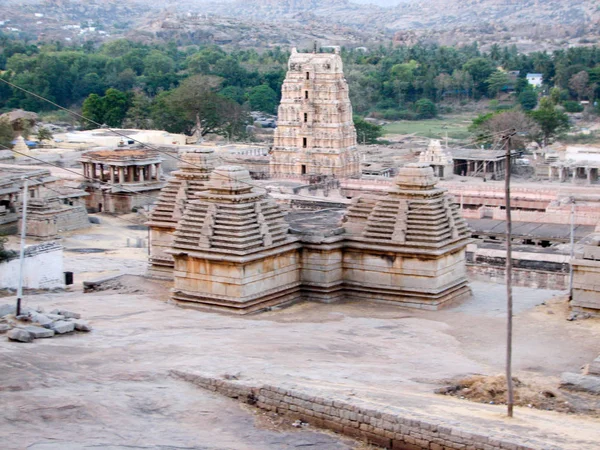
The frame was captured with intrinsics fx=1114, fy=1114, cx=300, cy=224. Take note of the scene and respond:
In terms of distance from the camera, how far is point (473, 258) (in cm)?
3369

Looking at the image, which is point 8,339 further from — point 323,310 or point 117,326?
point 323,310

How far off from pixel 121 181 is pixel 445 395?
3577cm

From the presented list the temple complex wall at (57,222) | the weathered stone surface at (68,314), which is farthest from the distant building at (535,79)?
the weathered stone surface at (68,314)

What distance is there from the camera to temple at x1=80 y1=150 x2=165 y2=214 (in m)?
49.2

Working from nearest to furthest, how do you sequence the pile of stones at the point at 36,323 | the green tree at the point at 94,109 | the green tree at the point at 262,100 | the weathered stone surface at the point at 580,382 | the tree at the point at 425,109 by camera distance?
1. the weathered stone surface at the point at 580,382
2. the pile of stones at the point at 36,323
3. the green tree at the point at 94,109
4. the green tree at the point at 262,100
5. the tree at the point at 425,109

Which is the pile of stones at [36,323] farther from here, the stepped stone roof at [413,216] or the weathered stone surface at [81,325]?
the stepped stone roof at [413,216]

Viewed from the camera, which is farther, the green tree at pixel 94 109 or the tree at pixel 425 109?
the tree at pixel 425 109

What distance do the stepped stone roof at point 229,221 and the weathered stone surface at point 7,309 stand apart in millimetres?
3465

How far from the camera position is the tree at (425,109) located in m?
102

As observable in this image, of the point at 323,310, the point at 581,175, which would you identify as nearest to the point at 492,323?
the point at 323,310

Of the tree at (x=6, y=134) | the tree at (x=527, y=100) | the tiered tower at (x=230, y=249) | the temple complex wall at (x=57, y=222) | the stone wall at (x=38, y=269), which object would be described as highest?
the tree at (x=527, y=100)

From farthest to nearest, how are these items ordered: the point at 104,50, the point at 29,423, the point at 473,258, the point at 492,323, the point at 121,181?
the point at 104,50, the point at 121,181, the point at 473,258, the point at 492,323, the point at 29,423

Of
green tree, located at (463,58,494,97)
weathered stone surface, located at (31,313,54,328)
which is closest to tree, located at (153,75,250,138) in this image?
green tree, located at (463,58,494,97)

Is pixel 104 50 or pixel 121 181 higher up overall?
pixel 104 50
